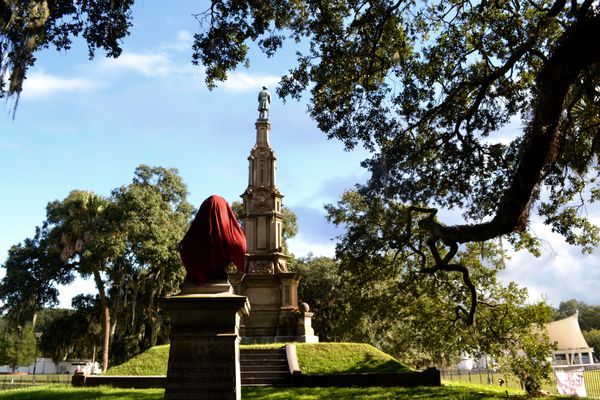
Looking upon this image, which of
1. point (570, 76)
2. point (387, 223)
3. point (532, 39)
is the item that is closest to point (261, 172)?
point (387, 223)

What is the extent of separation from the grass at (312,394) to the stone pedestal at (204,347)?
5.06 m

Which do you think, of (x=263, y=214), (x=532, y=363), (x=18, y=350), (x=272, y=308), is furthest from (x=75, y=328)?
(x=18, y=350)

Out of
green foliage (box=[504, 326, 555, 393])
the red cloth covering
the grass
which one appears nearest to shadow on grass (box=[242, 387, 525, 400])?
the grass

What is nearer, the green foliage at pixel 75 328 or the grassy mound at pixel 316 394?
the grassy mound at pixel 316 394

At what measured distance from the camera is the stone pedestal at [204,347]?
21.6ft

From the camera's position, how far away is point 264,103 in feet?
84.3

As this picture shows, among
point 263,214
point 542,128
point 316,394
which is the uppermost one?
point 263,214

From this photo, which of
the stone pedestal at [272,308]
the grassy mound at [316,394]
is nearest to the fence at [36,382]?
the stone pedestal at [272,308]

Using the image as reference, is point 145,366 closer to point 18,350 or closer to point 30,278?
point 30,278

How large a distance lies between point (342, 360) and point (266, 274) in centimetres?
645

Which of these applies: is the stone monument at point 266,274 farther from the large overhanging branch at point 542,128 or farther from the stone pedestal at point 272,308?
the large overhanging branch at point 542,128

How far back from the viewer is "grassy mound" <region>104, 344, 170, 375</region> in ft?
51.8

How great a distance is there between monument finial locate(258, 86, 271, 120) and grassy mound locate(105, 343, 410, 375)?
42.5ft

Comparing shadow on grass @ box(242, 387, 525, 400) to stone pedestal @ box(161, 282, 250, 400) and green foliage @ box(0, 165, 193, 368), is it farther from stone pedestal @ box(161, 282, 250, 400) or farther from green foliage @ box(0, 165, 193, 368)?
green foliage @ box(0, 165, 193, 368)
